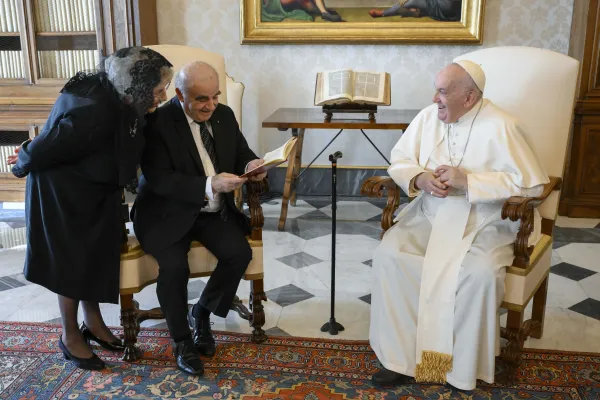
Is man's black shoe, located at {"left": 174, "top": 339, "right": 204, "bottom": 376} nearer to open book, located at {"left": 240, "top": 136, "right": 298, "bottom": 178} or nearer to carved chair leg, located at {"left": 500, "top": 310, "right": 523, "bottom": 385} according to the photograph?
open book, located at {"left": 240, "top": 136, "right": 298, "bottom": 178}

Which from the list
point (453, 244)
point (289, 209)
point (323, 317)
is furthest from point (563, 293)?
point (289, 209)

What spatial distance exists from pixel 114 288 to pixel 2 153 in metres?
3.13

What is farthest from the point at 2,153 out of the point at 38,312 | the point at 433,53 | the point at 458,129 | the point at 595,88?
the point at 595,88

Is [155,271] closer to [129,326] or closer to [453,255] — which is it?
[129,326]

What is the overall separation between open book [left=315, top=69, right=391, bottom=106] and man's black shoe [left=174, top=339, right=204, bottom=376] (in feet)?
6.43

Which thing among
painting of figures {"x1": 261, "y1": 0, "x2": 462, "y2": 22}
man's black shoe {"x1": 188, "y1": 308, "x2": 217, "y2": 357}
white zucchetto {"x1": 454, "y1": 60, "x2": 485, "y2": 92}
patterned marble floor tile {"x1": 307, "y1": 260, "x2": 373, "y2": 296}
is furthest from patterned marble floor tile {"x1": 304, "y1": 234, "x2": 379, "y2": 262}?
painting of figures {"x1": 261, "y1": 0, "x2": 462, "y2": 22}

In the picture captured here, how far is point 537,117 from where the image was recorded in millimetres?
2744

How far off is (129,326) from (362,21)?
3.24 metres

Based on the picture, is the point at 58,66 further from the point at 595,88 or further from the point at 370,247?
the point at 595,88

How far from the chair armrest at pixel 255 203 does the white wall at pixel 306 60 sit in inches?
103

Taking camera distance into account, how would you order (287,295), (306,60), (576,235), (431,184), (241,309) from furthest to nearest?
1. (306,60)
2. (576,235)
3. (287,295)
4. (241,309)
5. (431,184)

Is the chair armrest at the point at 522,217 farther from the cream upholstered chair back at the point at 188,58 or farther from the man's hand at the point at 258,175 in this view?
the cream upholstered chair back at the point at 188,58

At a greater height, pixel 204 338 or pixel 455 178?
pixel 455 178

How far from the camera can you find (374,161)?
206 inches
